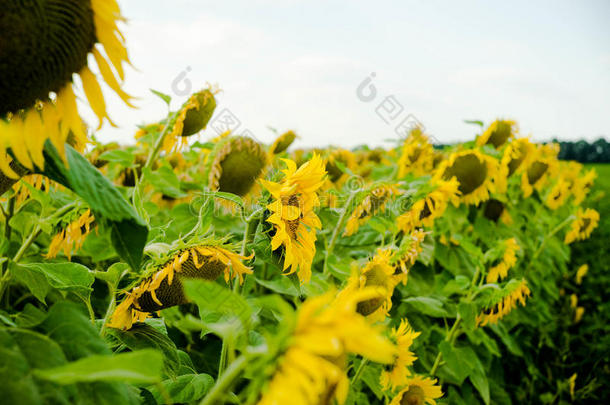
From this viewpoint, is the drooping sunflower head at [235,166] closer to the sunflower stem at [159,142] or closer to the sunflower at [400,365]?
→ the sunflower stem at [159,142]

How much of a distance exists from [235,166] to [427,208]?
0.77 m

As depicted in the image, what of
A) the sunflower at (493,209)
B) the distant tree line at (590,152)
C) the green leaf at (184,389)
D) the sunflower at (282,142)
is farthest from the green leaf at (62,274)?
the distant tree line at (590,152)

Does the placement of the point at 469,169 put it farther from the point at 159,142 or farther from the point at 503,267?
the point at 159,142

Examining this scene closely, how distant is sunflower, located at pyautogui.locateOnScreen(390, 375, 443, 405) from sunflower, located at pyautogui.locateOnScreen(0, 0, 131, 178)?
3.36 ft

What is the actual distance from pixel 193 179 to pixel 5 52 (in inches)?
74.1

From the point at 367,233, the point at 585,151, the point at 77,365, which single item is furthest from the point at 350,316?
the point at 585,151

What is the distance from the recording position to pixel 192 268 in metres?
0.80

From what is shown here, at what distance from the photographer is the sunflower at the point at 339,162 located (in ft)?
8.90

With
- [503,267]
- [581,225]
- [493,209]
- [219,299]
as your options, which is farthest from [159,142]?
[581,225]

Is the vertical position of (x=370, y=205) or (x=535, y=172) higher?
(x=370, y=205)

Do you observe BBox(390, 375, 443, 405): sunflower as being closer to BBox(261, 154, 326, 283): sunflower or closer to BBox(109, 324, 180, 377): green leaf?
BBox(261, 154, 326, 283): sunflower

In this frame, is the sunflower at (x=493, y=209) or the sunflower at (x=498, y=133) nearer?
the sunflower at (x=493, y=209)

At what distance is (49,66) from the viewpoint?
1.79ft

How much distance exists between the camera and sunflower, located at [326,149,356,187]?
2.71 meters
